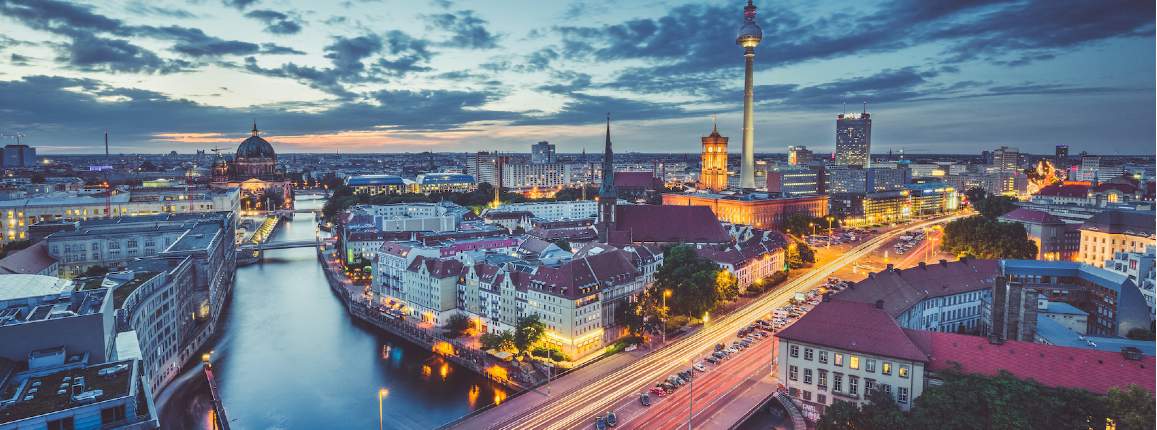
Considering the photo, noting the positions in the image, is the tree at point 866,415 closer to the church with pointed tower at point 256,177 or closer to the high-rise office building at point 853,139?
the church with pointed tower at point 256,177

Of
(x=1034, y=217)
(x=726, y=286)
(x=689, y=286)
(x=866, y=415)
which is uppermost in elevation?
(x=1034, y=217)

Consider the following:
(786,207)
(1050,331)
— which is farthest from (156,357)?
(786,207)

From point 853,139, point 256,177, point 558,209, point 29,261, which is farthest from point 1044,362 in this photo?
point 853,139

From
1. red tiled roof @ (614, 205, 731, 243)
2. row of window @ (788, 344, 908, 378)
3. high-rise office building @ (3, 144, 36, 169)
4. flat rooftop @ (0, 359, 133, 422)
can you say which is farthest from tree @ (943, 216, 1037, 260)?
high-rise office building @ (3, 144, 36, 169)

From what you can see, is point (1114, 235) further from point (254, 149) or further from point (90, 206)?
point (254, 149)

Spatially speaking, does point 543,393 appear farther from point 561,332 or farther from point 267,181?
point 267,181

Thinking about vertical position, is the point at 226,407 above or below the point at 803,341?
below
